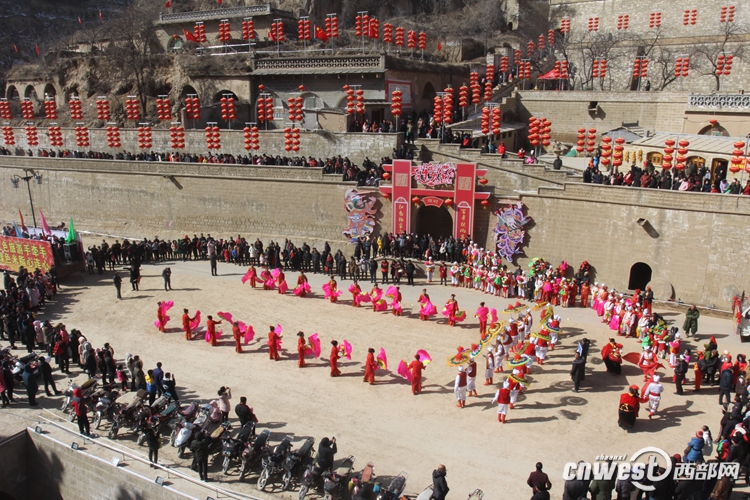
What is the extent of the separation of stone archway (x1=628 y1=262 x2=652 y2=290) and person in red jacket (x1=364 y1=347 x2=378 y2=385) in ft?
37.0

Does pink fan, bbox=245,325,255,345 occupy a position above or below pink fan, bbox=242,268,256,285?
below

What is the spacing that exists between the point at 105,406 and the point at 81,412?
547 mm

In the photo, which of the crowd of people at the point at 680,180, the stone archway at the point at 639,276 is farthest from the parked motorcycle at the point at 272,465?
the crowd of people at the point at 680,180

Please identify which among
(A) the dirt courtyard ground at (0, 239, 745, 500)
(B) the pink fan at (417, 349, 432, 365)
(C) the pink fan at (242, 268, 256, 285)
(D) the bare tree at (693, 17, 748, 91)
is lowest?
(A) the dirt courtyard ground at (0, 239, 745, 500)

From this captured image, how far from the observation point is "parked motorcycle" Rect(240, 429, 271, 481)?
11273 mm

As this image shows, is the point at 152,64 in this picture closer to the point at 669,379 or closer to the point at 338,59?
the point at 338,59

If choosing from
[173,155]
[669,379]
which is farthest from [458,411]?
[173,155]

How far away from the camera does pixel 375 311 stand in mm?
19438

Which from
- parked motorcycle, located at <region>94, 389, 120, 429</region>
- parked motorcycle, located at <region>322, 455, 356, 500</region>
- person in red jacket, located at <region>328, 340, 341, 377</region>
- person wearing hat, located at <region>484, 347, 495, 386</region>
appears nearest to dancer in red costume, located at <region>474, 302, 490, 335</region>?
person wearing hat, located at <region>484, 347, 495, 386</region>

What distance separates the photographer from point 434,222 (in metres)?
25.6

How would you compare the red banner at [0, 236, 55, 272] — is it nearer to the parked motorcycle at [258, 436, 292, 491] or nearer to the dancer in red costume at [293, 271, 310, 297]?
the dancer in red costume at [293, 271, 310, 297]

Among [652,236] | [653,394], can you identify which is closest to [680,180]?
[652,236]

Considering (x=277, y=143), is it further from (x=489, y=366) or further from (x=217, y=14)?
(x=489, y=366)

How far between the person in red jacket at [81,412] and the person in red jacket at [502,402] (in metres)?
9.13
